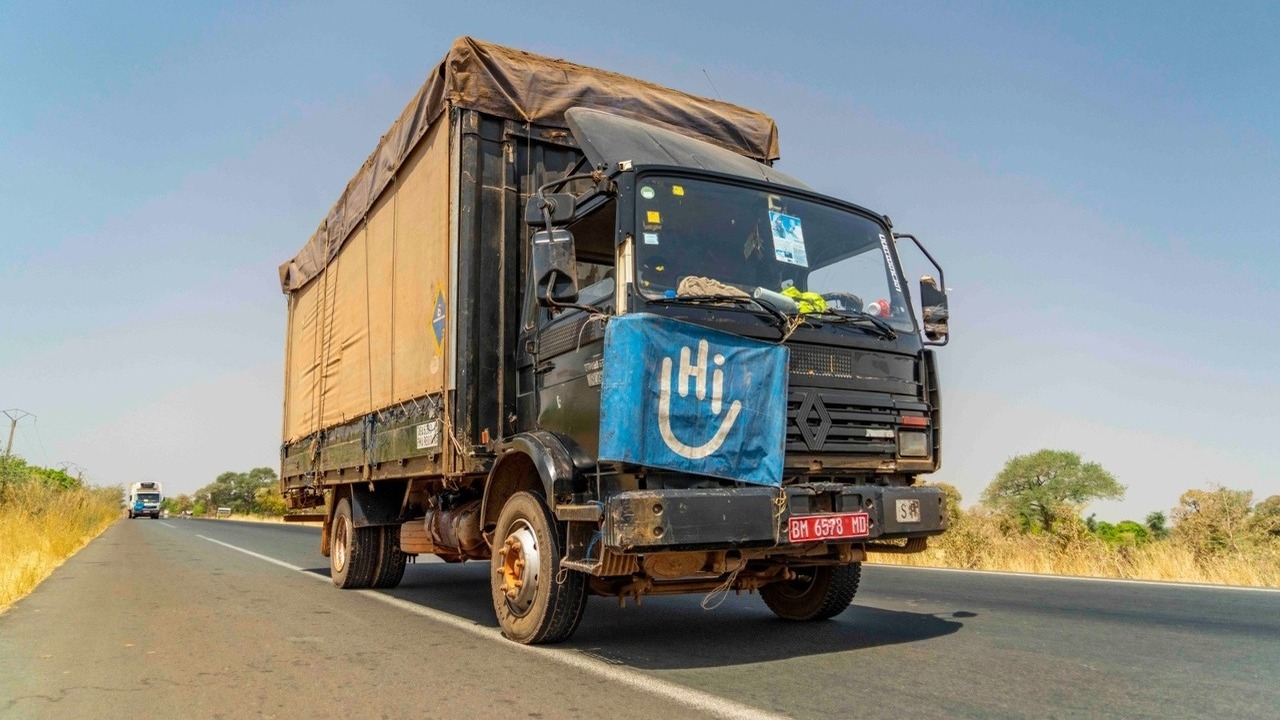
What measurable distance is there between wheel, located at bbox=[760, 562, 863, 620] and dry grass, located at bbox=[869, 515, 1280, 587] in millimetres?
5584

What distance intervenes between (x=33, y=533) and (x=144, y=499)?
5698 cm

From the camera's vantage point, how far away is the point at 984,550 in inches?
559

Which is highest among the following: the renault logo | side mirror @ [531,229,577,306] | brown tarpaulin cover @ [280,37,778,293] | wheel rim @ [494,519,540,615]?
brown tarpaulin cover @ [280,37,778,293]

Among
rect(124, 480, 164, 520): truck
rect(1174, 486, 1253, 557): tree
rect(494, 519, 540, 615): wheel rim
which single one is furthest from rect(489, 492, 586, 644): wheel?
rect(124, 480, 164, 520): truck

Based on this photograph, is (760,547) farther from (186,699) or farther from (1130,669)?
(186,699)

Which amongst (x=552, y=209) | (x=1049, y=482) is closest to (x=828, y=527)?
(x=552, y=209)

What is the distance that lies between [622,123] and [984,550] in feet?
34.8

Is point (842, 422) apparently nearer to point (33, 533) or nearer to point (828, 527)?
point (828, 527)

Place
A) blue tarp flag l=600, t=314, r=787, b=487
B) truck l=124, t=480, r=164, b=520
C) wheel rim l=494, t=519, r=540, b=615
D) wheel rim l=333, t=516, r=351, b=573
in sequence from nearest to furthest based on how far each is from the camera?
blue tarp flag l=600, t=314, r=787, b=487 < wheel rim l=494, t=519, r=540, b=615 < wheel rim l=333, t=516, r=351, b=573 < truck l=124, t=480, r=164, b=520

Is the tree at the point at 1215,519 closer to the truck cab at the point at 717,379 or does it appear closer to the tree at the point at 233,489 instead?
the truck cab at the point at 717,379

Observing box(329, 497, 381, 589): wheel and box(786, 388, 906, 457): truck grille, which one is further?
box(329, 497, 381, 589): wheel

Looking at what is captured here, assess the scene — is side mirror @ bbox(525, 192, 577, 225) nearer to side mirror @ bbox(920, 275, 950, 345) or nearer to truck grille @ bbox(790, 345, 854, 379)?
truck grille @ bbox(790, 345, 854, 379)

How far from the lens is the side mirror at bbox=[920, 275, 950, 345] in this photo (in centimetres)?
600

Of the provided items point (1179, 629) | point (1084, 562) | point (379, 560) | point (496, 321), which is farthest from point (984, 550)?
point (496, 321)
